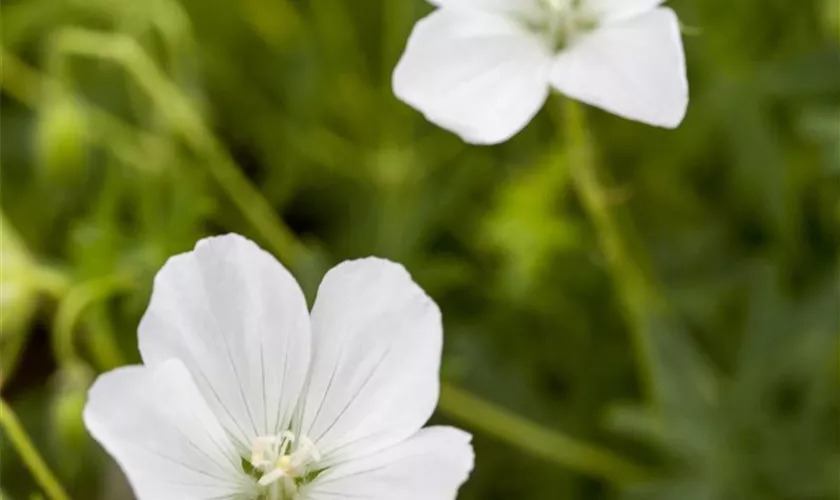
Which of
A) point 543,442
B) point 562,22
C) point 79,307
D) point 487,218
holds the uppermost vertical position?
point 562,22

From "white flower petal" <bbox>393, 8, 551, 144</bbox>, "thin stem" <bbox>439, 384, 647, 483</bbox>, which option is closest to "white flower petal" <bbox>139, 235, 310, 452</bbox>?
"white flower petal" <bbox>393, 8, 551, 144</bbox>

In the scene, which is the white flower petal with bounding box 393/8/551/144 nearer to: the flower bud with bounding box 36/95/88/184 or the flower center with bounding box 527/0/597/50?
the flower center with bounding box 527/0/597/50

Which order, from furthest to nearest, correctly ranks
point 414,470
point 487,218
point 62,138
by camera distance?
point 487,218 → point 62,138 → point 414,470

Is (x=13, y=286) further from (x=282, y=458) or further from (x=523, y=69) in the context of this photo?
(x=523, y=69)

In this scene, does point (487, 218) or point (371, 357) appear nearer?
point (371, 357)

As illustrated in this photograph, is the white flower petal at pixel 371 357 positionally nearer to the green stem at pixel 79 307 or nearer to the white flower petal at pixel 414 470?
the white flower petal at pixel 414 470

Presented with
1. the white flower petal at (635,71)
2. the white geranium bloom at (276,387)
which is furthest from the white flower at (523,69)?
the white geranium bloom at (276,387)

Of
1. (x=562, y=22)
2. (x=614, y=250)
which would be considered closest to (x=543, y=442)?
(x=614, y=250)
